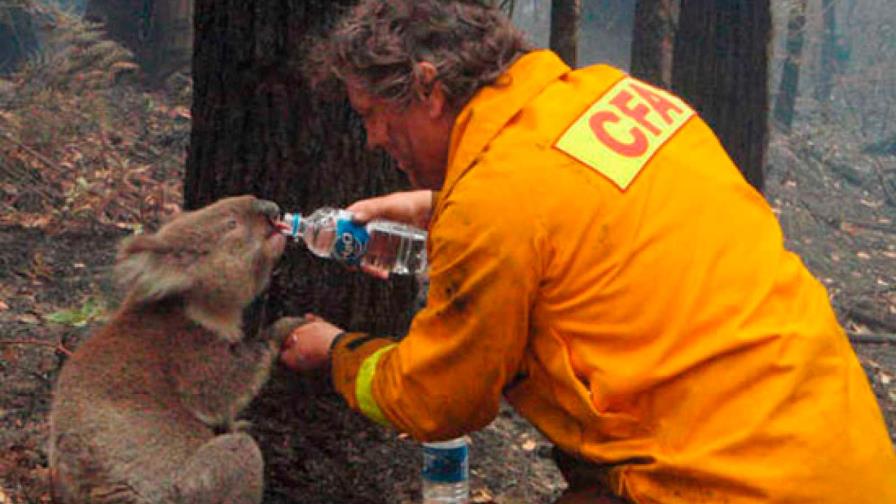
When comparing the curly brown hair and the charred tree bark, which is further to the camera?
the charred tree bark

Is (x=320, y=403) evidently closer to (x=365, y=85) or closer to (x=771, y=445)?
(x=365, y=85)

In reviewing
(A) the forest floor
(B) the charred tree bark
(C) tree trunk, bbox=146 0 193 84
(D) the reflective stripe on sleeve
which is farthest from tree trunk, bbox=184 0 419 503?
(B) the charred tree bark

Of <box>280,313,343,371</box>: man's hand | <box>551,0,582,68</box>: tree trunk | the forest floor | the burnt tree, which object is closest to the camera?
<box>280,313,343,371</box>: man's hand

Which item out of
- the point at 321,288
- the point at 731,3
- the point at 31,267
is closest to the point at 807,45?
the point at 731,3

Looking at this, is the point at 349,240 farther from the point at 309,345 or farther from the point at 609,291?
the point at 609,291

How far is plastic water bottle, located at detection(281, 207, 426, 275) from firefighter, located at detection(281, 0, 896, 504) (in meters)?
0.64

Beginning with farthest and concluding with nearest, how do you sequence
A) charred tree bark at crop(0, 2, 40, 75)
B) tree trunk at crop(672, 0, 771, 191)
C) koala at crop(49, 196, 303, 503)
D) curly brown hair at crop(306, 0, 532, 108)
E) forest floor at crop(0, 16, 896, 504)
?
charred tree bark at crop(0, 2, 40, 75), tree trunk at crop(672, 0, 771, 191), forest floor at crop(0, 16, 896, 504), koala at crop(49, 196, 303, 503), curly brown hair at crop(306, 0, 532, 108)

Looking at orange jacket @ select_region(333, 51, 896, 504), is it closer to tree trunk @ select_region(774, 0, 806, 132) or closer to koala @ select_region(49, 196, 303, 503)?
koala @ select_region(49, 196, 303, 503)

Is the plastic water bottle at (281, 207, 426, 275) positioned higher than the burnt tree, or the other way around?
the plastic water bottle at (281, 207, 426, 275)

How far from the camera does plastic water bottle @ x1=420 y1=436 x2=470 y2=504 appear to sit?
3.76 meters

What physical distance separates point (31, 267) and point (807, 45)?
58.4ft

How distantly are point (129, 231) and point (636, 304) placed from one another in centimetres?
526

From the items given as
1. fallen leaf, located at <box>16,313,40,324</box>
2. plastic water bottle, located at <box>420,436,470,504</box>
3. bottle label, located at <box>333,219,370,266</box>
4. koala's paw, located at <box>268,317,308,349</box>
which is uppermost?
bottle label, located at <box>333,219,370,266</box>

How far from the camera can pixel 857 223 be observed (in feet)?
39.1
